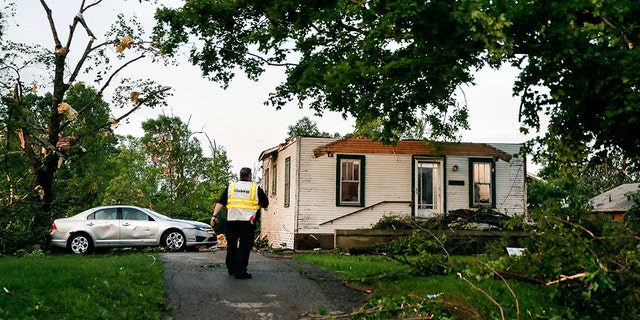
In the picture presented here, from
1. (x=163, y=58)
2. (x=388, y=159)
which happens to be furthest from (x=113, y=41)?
(x=388, y=159)

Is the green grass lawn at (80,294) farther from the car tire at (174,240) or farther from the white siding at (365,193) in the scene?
the white siding at (365,193)

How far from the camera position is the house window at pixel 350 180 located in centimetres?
2088

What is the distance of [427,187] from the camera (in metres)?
21.4

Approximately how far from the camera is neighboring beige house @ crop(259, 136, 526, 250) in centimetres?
2062

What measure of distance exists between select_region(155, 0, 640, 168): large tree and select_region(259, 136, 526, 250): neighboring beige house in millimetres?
7202

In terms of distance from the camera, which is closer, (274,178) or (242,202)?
(242,202)

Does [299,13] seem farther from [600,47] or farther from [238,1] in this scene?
[600,47]

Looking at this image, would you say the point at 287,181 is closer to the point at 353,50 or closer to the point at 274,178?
the point at 274,178

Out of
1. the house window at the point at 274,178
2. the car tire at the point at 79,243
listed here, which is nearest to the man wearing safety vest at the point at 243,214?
the car tire at the point at 79,243

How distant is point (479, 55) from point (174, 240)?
1181 cm

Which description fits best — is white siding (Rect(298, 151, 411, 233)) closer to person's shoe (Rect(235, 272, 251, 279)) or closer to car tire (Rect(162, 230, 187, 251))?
car tire (Rect(162, 230, 187, 251))

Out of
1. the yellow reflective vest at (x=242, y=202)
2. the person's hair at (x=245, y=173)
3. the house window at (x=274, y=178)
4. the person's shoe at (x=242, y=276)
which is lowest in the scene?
the person's shoe at (x=242, y=276)

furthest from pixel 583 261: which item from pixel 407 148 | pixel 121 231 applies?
pixel 121 231

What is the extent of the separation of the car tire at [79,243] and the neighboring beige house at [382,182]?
6.33 m
